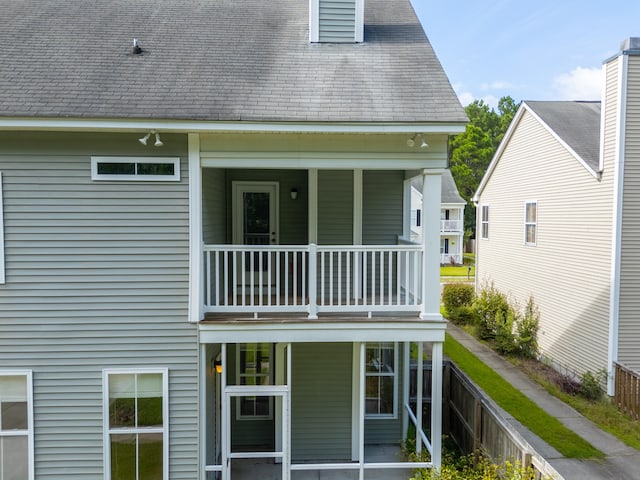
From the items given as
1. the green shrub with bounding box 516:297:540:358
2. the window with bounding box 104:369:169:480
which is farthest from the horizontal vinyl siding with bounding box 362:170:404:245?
the green shrub with bounding box 516:297:540:358

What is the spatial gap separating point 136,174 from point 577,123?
12.9 meters

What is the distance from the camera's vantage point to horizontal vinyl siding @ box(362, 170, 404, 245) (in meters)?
8.55

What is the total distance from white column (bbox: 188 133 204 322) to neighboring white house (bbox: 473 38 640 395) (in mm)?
9360

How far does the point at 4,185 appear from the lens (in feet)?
20.9

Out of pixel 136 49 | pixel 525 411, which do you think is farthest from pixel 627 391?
pixel 136 49

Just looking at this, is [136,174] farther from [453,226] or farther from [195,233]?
[453,226]

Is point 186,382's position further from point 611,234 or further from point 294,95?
point 611,234

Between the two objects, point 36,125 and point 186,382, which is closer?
point 36,125

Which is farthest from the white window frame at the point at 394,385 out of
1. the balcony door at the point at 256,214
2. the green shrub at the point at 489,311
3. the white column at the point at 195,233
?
the green shrub at the point at 489,311

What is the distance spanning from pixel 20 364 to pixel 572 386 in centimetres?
1179

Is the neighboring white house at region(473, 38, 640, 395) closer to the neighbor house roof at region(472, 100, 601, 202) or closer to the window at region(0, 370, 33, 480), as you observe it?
the neighbor house roof at region(472, 100, 601, 202)

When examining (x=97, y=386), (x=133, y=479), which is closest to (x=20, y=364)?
(x=97, y=386)

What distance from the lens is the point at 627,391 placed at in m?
9.47

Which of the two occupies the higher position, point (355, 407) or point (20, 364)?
point (20, 364)
